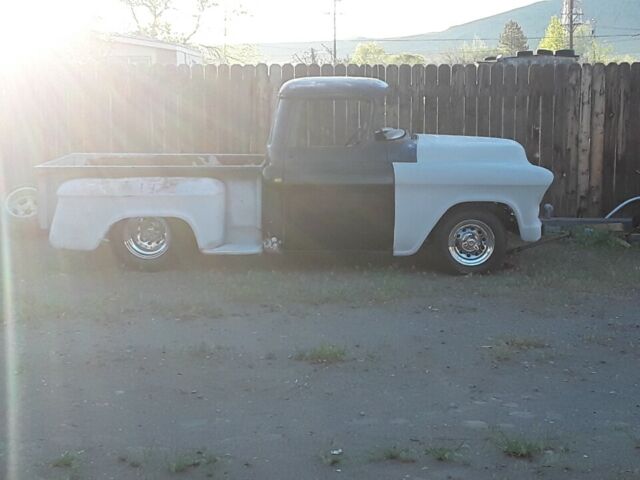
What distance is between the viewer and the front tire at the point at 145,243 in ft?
32.2

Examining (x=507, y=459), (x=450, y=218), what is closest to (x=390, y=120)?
(x=450, y=218)

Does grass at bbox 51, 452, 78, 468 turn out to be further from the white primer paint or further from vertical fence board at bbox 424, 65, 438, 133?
vertical fence board at bbox 424, 65, 438, 133

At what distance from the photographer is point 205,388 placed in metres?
6.36

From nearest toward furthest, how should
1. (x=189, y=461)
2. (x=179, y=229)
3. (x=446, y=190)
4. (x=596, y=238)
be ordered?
(x=189, y=461) → (x=446, y=190) → (x=179, y=229) → (x=596, y=238)

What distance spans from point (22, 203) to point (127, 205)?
2.62 meters

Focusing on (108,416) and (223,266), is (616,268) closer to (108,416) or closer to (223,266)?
(223,266)

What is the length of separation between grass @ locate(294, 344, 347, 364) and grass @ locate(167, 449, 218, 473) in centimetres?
179

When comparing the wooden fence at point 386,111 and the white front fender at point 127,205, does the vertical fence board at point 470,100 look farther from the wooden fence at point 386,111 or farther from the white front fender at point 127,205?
the white front fender at point 127,205

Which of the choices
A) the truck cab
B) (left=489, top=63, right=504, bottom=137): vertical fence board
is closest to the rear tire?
the truck cab

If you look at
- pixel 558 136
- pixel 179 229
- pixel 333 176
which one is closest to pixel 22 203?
pixel 179 229

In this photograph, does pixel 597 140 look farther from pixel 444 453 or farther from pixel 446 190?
pixel 444 453

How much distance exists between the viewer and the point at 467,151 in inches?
385

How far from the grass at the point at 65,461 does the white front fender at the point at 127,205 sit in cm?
461

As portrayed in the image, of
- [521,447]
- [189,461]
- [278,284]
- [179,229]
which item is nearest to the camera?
[189,461]
